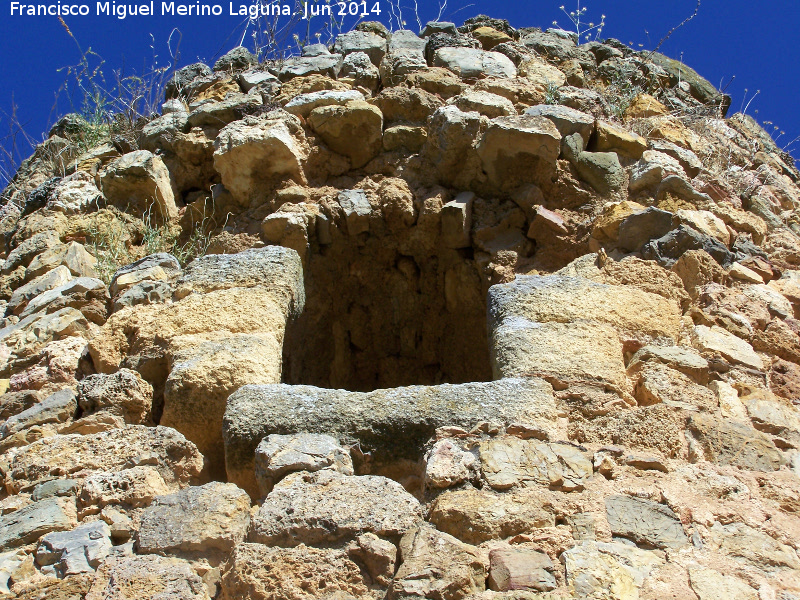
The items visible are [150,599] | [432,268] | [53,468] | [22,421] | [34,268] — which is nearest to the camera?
[150,599]

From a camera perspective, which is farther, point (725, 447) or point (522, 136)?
point (522, 136)

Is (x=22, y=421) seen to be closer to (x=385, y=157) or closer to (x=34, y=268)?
(x=34, y=268)

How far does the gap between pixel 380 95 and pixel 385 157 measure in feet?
1.05

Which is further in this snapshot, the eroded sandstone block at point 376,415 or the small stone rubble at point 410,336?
the eroded sandstone block at point 376,415

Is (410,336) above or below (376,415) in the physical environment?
above

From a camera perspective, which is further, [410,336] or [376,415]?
[410,336]

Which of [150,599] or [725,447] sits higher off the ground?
[725,447]

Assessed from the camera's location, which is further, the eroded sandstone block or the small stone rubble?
the eroded sandstone block

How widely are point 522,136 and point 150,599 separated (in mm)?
2373

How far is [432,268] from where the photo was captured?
A: 3689mm

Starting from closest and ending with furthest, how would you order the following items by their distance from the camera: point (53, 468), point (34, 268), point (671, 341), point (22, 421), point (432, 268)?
point (53, 468)
point (22, 421)
point (671, 341)
point (34, 268)
point (432, 268)

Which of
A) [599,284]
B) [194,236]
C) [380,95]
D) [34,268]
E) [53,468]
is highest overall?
[380,95]

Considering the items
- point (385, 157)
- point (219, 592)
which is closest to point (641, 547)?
point (219, 592)

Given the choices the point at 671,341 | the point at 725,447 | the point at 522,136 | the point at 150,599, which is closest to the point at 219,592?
the point at 150,599
